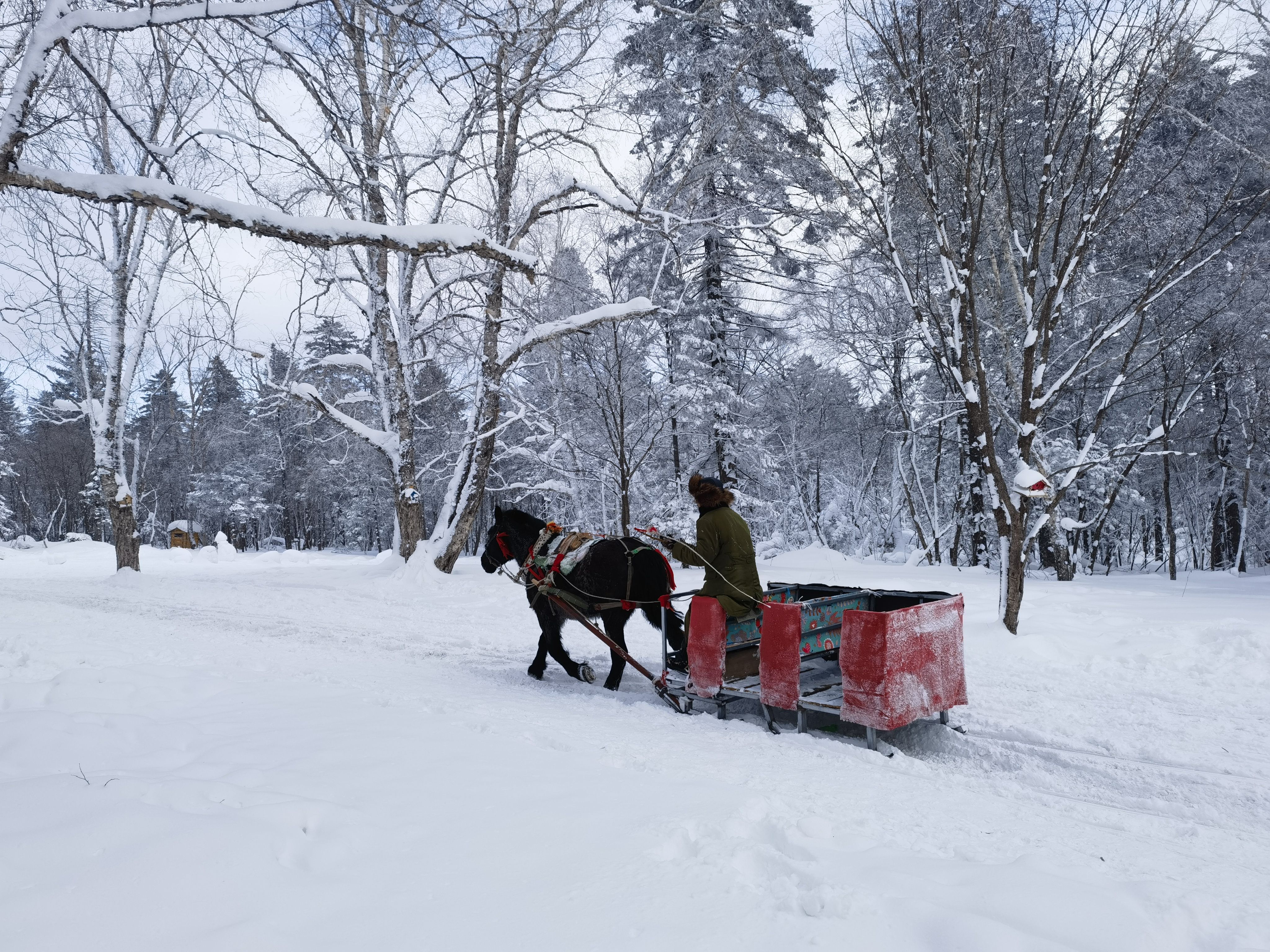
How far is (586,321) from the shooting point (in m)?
12.0

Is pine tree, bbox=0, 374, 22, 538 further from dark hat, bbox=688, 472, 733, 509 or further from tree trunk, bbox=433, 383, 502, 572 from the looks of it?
dark hat, bbox=688, 472, 733, 509

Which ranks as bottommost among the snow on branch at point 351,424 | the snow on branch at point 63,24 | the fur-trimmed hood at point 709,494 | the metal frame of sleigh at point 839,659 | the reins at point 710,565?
the metal frame of sleigh at point 839,659

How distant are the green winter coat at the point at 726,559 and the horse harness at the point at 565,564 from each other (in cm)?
66

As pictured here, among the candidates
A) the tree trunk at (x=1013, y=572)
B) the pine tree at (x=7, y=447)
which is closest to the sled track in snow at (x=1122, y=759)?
the tree trunk at (x=1013, y=572)

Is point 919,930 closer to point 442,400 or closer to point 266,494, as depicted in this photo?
point 442,400

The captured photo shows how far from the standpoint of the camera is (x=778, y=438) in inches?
1127

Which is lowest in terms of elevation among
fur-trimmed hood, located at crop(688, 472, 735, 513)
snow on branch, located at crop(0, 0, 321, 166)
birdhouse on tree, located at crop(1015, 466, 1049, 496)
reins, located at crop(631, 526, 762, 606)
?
reins, located at crop(631, 526, 762, 606)

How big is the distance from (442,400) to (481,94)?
18284mm

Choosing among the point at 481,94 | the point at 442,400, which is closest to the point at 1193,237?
the point at 481,94

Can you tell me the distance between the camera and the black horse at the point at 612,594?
21.2 feet

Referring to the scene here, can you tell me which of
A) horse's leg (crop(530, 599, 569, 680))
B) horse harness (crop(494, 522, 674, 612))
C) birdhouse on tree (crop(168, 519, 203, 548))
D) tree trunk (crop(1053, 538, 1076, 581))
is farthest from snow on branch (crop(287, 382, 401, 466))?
birdhouse on tree (crop(168, 519, 203, 548))

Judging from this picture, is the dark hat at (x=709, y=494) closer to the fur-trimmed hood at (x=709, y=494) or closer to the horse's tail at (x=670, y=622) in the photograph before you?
the fur-trimmed hood at (x=709, y=494)

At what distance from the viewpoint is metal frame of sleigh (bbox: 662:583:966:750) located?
457 centimetres

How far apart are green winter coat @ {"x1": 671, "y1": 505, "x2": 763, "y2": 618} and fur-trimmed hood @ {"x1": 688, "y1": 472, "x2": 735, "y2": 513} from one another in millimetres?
56
